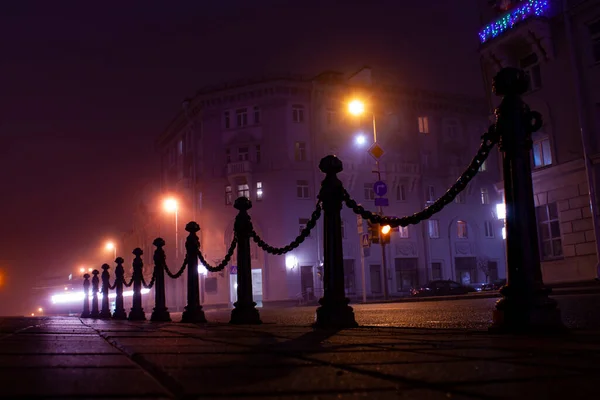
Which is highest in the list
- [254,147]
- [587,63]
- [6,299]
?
[254,147]

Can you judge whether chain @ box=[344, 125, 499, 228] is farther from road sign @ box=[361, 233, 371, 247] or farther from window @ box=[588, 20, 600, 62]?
road sign @ box=[361, 233, 371, 247]

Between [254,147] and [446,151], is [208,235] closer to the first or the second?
[254,147]

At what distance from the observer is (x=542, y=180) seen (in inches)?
904

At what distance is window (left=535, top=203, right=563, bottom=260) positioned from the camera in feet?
73.4

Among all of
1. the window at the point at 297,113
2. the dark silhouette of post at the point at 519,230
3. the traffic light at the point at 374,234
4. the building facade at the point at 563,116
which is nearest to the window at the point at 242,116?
the window at the point at 297,113

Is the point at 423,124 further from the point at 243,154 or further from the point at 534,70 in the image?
the point at 534,70

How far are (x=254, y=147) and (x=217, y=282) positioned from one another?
10424mm

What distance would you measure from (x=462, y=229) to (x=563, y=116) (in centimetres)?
2731

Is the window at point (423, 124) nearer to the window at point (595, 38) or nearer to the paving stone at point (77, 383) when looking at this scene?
the window at point (595, 38)

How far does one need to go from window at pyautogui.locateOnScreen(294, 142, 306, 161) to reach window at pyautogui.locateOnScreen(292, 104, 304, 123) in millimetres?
1803

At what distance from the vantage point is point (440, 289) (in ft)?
113

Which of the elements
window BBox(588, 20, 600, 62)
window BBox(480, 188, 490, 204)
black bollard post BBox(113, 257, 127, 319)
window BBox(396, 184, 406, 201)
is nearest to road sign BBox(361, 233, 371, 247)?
black bollard post BBox(113, 257, 127, 319)

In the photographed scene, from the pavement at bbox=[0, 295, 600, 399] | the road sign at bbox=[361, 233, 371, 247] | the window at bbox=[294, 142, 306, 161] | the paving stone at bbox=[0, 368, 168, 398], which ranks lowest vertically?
the pavement at bbox=[0, 295, 600, 399]

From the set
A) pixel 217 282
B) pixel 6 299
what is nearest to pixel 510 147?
pixel 217 282
